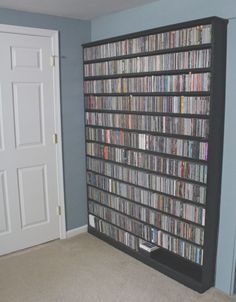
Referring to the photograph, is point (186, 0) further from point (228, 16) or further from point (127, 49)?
point (127, 49)

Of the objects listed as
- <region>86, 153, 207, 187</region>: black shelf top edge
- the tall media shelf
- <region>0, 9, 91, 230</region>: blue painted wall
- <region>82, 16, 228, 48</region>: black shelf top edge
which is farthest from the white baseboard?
<region>82, 16, 228, 48</region>: black shelf top edge

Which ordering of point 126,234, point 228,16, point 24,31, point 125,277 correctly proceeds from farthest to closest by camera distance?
1. point 126,234
2. point 24,31
3. point 125,277
4. point 228,16

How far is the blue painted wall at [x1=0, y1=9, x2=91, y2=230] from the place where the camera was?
305 centimetres

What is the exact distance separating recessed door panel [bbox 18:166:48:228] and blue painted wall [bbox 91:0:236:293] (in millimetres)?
1664

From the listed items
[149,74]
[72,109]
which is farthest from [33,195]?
[149,74]

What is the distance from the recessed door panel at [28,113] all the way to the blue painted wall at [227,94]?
3.72 ft

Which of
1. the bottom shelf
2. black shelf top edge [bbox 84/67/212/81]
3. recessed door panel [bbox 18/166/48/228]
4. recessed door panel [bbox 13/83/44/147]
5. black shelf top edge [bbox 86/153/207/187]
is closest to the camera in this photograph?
black shelf top edge [bbox 84/67/212/81]

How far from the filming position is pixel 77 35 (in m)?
3.13

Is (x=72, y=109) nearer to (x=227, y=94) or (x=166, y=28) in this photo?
(x=166, y=28)

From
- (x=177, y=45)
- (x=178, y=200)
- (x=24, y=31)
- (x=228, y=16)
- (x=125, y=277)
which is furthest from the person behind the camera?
(x=24, y=31)

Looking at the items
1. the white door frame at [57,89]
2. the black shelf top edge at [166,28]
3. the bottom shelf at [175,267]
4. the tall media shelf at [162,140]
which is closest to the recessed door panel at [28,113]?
the white door frame at [57,89]

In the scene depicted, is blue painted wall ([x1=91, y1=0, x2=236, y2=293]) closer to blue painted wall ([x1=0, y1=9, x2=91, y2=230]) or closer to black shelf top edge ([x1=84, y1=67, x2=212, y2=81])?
black shelf top edge ([x1=84, y1=67, x2=212, y2=81])

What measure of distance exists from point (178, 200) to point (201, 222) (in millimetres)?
240

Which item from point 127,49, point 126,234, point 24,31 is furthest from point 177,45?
point 126,234
